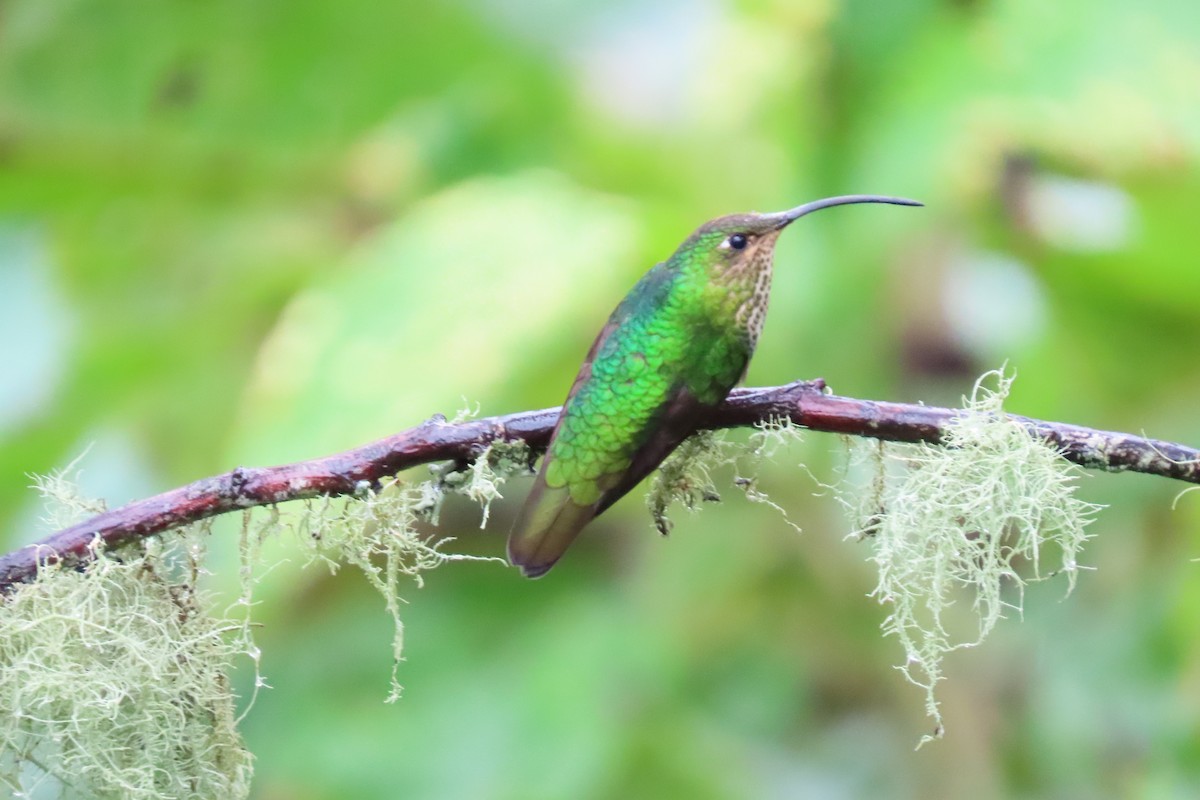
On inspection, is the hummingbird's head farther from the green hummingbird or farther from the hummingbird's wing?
the hummingbird's wing

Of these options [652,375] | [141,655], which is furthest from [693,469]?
[141,655]

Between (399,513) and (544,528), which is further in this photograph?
(399,513)

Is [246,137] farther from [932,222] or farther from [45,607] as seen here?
[45,607]

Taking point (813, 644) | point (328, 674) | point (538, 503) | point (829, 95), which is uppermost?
point (829, 95)

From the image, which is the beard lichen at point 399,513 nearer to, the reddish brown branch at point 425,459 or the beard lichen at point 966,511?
the reddish brown branch at point 425,459

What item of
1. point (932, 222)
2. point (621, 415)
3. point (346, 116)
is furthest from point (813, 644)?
point (621, 415)

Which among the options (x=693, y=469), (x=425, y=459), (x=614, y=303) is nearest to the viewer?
(x=425, y=459)

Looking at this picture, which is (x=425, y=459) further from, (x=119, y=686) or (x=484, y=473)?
(x=119, y=686)
